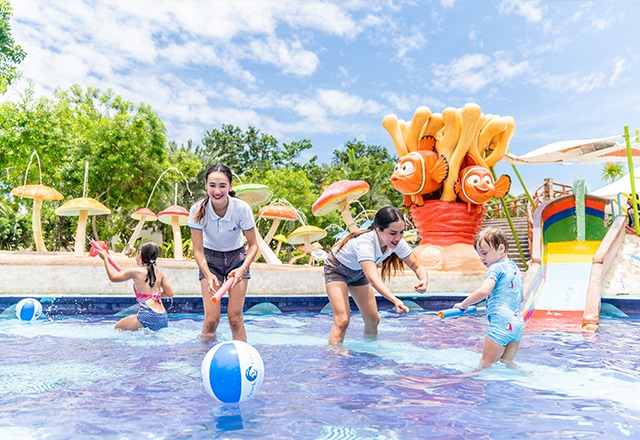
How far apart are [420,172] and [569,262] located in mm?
4055

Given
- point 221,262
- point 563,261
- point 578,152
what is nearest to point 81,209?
point 221,262

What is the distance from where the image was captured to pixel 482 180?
42.5 feet

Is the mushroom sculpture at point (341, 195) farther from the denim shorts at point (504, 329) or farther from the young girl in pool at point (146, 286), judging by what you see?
the denim shorts at point (504, 329)

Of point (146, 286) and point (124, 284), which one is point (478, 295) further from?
point (124, 284)

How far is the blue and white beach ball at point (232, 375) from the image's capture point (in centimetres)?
293

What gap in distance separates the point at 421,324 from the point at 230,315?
3.93 metres

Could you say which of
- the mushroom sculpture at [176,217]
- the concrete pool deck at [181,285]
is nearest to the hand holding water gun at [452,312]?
the concrete pool deck at [181,285]

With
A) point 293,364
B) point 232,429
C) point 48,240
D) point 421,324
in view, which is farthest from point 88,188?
point 232,429

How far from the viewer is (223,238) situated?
4.79 meters

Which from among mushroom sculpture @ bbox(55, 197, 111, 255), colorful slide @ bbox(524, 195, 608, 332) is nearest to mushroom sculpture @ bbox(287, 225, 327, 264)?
mushroom sculpture @ bbox(55, 197, 111, 255)

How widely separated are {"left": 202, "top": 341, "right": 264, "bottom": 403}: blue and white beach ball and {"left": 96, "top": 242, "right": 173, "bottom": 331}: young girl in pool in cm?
298

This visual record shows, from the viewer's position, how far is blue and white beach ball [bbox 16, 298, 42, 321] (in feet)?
24.2

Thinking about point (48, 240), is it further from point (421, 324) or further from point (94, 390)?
point (94, 390)

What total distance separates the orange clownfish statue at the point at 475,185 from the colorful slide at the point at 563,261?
56.2 inches
